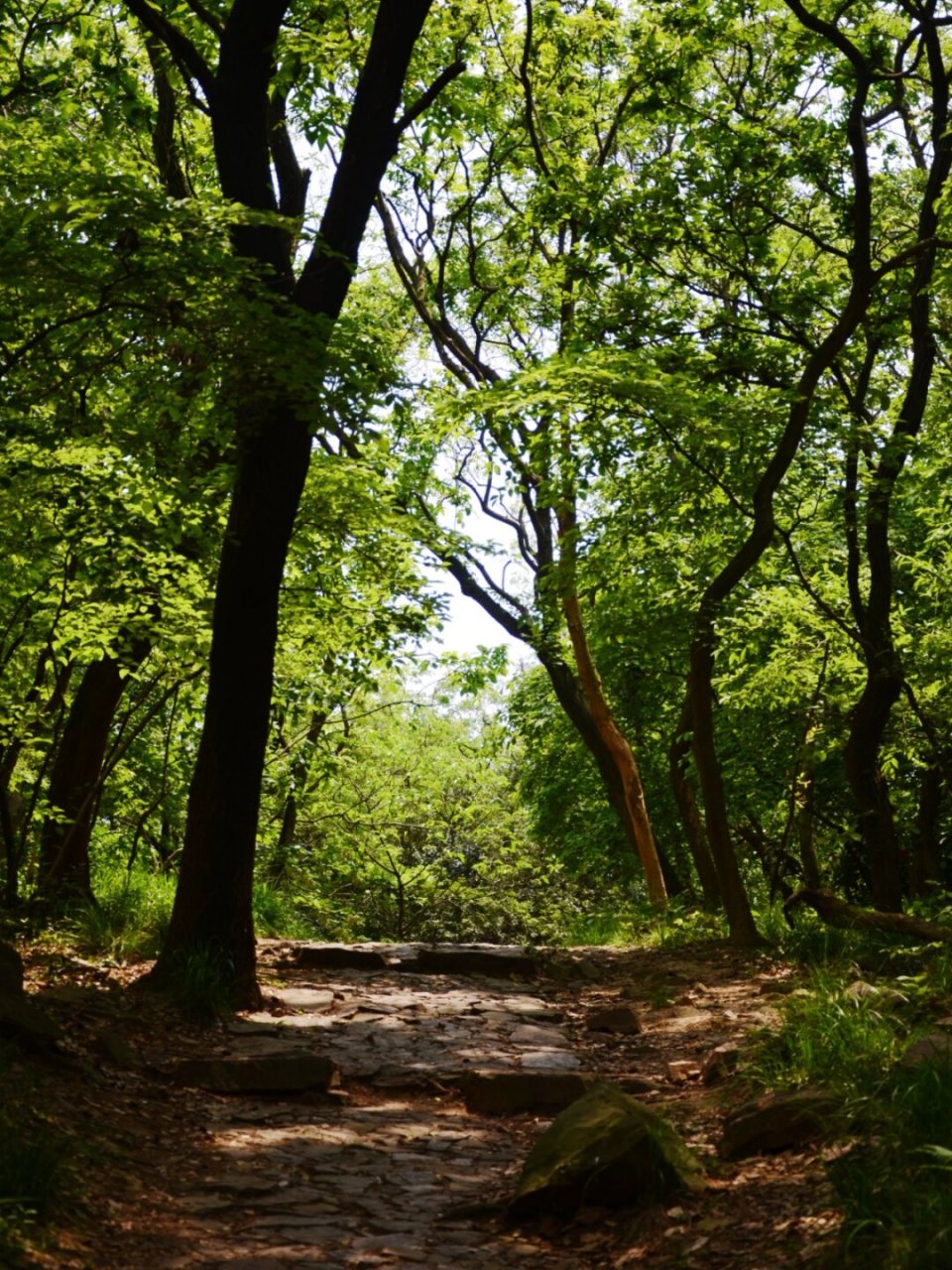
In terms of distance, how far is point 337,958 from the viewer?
10484 mm

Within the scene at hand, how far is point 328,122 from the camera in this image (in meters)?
10.8

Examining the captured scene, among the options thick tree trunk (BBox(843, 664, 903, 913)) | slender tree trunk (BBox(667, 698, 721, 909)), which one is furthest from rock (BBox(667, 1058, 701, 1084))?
slender tree trunk (BBox(667, 698, 721, 909))

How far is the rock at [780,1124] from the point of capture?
4.67m

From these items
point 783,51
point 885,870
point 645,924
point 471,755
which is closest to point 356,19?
point 783,51

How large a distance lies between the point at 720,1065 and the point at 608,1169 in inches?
79.5

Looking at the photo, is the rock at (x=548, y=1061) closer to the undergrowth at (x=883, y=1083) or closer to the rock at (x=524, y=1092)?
the rock at (x=524, y=1092)

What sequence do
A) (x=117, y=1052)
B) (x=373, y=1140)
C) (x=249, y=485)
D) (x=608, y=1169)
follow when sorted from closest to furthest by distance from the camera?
(x=608, y=1169) < (x=373, y=1140) < (x=117, y=1052) < (x=249, y=485)

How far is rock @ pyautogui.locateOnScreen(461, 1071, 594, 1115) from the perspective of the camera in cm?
635

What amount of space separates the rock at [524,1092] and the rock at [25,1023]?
6.93 ft

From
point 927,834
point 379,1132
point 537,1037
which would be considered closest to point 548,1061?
point 537,1037

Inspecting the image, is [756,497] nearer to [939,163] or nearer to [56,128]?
[939,163]

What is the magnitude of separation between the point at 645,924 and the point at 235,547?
778 centimetres

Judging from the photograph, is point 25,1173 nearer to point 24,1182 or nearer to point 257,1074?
point 24,1182

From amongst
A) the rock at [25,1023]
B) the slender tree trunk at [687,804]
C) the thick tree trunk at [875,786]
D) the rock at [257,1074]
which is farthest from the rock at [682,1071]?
the slender tree trunk at [687,804]
